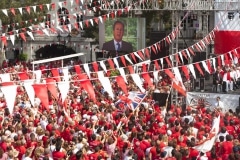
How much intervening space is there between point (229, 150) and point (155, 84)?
45.0 feet

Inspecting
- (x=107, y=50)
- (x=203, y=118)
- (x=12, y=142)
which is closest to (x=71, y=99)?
(x=203, y=118)

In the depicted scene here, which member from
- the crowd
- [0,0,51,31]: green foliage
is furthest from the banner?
[0,0,51,31]: green foliage

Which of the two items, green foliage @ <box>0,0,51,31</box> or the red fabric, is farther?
green foliage @ <box>0,0,51,31</box>

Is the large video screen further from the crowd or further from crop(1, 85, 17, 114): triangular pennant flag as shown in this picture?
crop(1, 85, 17, 114): triangular pennant flag

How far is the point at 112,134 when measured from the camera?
15227mm

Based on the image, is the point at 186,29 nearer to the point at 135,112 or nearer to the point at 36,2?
the point at 36,2

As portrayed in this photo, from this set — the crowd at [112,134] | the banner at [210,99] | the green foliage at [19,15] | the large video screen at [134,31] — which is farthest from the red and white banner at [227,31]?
the green foliage at [19,15]

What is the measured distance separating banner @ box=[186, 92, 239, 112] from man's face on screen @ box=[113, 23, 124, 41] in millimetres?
19317

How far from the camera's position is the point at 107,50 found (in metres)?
43.2

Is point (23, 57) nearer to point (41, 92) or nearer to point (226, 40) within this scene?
point (226, 40)

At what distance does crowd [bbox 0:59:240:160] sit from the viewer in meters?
13.4

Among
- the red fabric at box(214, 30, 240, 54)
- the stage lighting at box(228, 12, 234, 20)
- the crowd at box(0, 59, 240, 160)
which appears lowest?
the crowd at box(0, 59, 240, 160)

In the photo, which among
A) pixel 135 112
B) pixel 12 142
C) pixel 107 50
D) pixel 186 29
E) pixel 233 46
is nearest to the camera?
pixel 12 142

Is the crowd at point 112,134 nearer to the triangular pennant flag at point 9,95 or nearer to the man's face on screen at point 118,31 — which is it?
the triangular pennant flag at point 9,95
